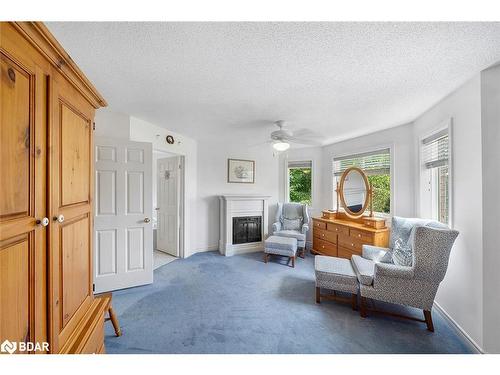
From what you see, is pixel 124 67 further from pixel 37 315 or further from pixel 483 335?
pixel 483 335

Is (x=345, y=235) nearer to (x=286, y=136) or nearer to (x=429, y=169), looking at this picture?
(x=429, y=169)

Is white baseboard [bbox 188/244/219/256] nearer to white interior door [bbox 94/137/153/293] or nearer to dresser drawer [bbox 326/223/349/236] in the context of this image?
white interior door [bbox 94/137/153/293]

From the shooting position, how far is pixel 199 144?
4.16 m

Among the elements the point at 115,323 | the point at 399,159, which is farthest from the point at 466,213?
the point at 115,323

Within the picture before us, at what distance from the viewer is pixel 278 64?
1542mm

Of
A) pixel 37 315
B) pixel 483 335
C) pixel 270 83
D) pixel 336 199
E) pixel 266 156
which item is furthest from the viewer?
pixel 266 156

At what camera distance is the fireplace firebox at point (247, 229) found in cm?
416

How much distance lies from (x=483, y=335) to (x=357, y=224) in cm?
189

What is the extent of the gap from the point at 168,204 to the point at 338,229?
3.12 meters

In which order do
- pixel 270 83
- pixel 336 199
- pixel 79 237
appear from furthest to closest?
pixel 336 199 → pixel 270 83 → pixel 79 237

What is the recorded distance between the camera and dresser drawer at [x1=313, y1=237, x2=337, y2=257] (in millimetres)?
3602

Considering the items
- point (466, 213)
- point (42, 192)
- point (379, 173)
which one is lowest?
point (466, 213)
